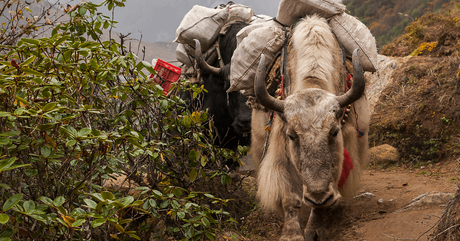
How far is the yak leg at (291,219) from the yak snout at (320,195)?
21.6 inches

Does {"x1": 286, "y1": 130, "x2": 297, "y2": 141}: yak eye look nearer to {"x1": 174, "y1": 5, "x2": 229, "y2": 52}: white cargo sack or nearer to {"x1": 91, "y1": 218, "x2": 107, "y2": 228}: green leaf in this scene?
{"x1": 91, "y1": 218, "x2": 107, "y2": 228}: green leaf

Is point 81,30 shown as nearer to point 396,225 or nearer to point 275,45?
point 275,45

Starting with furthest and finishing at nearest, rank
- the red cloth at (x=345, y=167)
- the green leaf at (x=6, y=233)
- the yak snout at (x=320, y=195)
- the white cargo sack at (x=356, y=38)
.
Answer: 1. the white cargo sack at (x=356, y=38)
2. the red cloth at (x=345, y=167)
3. the yak snout at (x=320, y=195)
4. the green leaf at (x=6, y=233)

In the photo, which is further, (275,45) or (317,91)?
(275,45)

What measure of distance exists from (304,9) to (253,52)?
0.69 meters

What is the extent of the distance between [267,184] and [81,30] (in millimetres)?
2001

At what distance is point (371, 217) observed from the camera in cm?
307

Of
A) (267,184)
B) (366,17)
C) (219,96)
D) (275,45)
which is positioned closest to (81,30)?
(275,45)

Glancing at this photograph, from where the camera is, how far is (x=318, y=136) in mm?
2139

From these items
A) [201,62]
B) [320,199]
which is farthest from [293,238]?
[201,62]

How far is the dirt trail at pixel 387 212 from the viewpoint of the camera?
2.56 meters

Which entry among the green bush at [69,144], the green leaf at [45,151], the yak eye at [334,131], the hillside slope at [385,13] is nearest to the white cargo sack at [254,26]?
the green bush at [69,144]

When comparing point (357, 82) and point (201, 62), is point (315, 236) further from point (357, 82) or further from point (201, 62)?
point (201, 62)

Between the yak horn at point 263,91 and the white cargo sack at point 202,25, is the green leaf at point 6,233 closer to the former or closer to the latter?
the yak horn at point 263,91
